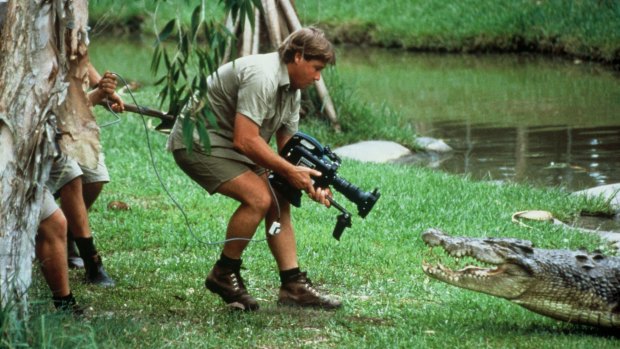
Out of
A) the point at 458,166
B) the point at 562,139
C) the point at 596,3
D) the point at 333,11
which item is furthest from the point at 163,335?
the point at 333,11

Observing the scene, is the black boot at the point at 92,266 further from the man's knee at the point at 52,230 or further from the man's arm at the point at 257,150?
the man's arm at the point at 257,150

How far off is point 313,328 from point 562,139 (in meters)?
7.77

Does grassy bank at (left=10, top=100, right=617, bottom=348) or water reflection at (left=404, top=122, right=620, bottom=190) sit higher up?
grassy bank at (left=10, top=100, right=617, bottom=348)

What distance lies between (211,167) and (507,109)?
9.82 metres

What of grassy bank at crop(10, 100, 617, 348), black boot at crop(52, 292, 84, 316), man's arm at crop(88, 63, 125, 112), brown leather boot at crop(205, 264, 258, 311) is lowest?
grassy bank at crop(10, 100, 617, 348)

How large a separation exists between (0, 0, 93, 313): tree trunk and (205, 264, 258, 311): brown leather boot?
1275mm

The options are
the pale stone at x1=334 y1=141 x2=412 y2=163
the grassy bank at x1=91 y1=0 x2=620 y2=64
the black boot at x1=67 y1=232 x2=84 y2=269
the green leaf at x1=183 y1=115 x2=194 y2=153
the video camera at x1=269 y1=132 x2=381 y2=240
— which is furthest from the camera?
the grassy bank at x1=91 y1=0 x2=620 y2=64

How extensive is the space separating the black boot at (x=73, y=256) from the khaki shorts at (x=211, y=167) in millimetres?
1388

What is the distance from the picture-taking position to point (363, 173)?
9.73m

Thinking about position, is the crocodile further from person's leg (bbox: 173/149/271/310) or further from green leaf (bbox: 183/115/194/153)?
green leaf (bbox: 183/115/194/153)

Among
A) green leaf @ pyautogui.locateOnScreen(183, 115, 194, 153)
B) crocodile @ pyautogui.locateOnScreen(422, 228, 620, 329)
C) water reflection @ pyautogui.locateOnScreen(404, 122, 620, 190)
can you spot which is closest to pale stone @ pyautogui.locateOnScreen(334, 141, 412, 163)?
water reflection @ pyautogui.locateOnScreen(404, 122, 620, 190)

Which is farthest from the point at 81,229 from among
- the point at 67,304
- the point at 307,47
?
the point at 307,47

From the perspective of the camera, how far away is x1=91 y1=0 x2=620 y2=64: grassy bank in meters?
18.6

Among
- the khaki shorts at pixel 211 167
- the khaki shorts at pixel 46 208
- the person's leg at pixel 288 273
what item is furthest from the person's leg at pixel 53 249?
the person's leg at pixel 288 273
